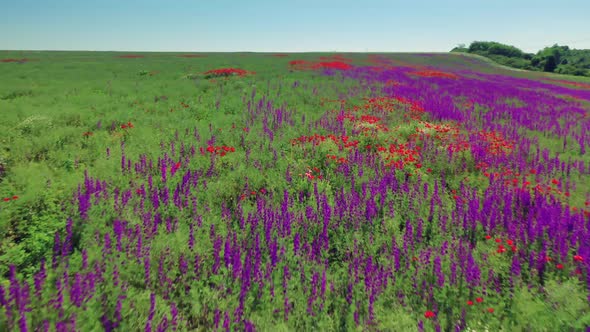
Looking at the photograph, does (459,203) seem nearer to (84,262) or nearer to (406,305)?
(406,305)

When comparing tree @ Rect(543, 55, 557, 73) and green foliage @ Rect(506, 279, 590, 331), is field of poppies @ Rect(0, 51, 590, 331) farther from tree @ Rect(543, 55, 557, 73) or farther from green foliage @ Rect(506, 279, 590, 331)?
tree @ Rect(543, 55, 557, 73)

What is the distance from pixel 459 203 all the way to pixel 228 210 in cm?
360

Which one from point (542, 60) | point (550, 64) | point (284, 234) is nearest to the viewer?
point (284, 234)

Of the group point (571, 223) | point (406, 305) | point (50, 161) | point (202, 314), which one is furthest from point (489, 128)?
point (50, 161)

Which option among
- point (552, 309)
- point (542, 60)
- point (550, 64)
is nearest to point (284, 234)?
point (552, 309)

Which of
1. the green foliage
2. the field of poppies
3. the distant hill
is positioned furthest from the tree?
the green foliage

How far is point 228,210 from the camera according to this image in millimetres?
4074

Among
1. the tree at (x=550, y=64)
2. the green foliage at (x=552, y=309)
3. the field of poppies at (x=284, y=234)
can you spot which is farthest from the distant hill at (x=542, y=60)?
the green foliage at (x=552, y=309)

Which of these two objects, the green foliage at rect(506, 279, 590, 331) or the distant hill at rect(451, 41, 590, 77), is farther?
the distant hill at rect(451, 41, 590, 77)

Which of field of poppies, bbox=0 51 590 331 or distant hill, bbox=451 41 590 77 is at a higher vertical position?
distant hill, bbox=451 41 590 77

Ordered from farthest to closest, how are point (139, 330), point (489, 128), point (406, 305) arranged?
point (489, 128)
point (406, 305)
point (139, 330)

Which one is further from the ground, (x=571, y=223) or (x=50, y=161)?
(x=50, y=161)

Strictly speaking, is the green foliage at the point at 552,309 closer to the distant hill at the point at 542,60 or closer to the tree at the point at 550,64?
the distant hill at the point at 542,60

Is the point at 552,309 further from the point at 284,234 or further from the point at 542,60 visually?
the point at 542,60
